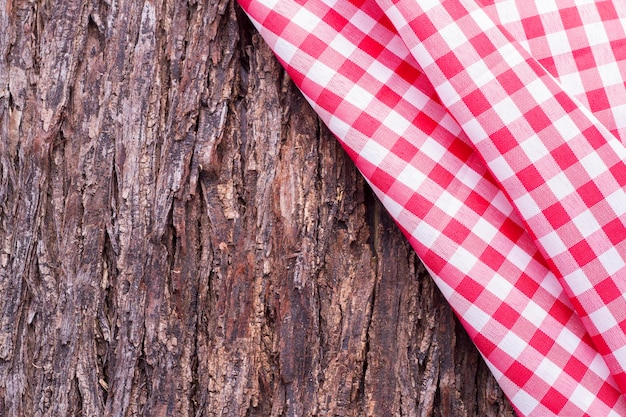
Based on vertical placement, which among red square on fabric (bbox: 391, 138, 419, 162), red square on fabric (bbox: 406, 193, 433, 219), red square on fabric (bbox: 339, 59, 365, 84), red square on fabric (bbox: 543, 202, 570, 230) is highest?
red square on fabric (bbox: 339, 59, 365, 84)

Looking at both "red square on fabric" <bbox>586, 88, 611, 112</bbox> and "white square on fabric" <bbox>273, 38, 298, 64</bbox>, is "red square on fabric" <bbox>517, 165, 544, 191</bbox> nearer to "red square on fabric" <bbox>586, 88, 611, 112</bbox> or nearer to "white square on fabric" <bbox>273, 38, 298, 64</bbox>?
"red square on fabric" <bbox>586, 88, 611, 112</bbox>

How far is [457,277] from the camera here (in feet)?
2.18

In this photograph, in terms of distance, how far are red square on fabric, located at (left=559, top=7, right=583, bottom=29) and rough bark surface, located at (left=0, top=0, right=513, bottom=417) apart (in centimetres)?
33

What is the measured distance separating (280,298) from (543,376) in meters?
0.33

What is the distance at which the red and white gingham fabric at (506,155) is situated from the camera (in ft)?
2.14

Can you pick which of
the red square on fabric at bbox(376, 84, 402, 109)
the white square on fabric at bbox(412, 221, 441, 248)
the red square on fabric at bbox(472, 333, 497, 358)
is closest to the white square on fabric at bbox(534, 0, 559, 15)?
the red square on fabric at bbox(376, 84, 402, 109)

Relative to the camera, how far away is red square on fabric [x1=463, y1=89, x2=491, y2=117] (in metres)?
0.66

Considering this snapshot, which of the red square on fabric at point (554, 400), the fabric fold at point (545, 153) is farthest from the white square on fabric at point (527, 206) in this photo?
the red square on fabric at point (554, 400)

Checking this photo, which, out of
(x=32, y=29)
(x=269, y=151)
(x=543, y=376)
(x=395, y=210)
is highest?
(x=32, y=29)

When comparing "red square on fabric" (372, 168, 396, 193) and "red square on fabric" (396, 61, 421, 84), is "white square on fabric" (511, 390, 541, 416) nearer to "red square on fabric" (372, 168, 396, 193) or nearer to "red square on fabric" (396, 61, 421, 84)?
"red square on fabric" (372, 168, 396, 193)

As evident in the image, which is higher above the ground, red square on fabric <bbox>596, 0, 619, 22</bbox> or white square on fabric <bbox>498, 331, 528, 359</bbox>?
red square on fabric <bbox>596, 0, 619, 22</bbox>

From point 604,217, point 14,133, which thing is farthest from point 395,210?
point 14,133

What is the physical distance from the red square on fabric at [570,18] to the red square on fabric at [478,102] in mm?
154

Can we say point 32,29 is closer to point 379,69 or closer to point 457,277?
point 379,69
